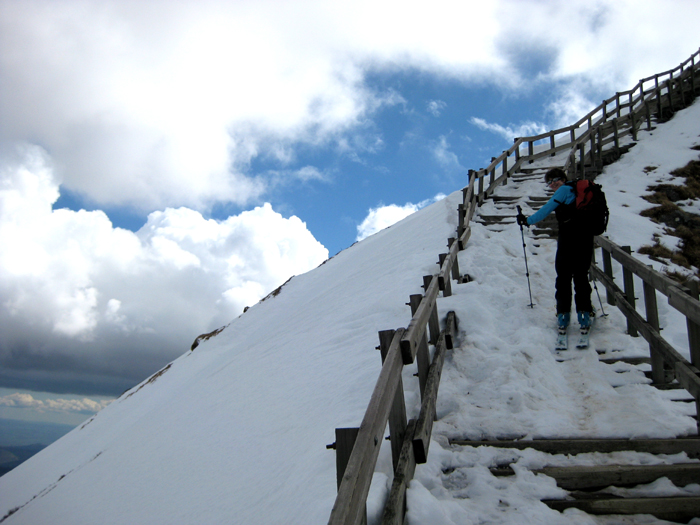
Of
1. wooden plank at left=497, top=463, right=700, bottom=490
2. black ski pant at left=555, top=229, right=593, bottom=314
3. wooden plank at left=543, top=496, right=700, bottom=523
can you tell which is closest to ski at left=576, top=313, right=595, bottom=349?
black ski pant at left=555, top=229, right=593, bottom=314

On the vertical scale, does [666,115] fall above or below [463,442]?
above

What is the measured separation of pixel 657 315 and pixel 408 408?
9.34 ft

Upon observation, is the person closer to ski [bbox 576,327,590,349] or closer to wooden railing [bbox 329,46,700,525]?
ski [bbox 576,327,590,349]

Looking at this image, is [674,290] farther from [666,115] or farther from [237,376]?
[666,115]

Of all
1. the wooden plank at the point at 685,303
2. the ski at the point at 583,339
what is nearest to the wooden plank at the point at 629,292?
the ski at the point at 583,339

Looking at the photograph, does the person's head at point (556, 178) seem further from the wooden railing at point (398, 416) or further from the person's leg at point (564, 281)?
the wooden railing at point (398, 416)

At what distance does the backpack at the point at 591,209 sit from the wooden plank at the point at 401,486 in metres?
3.66

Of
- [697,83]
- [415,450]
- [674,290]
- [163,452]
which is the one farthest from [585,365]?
[697,83]

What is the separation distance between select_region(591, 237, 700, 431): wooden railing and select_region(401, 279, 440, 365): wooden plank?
2.07 metres

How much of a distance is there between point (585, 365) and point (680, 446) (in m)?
1.66

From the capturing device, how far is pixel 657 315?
455 cm

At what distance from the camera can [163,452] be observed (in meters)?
7.48

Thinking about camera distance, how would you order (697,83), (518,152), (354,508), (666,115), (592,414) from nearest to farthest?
(354,508) → (592,414) → (518,152) → (666,115) → (697,83)

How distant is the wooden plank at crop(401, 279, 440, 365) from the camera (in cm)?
312
